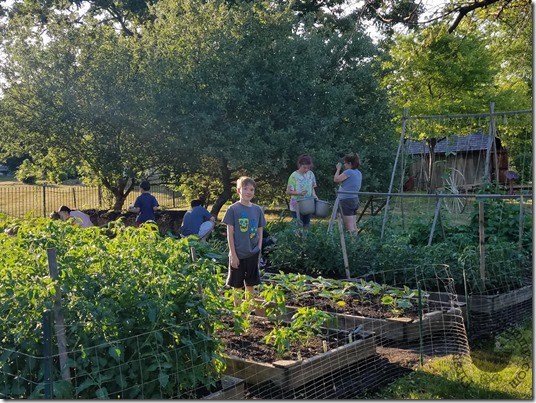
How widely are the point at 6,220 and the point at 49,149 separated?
11.9m

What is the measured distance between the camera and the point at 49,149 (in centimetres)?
1617

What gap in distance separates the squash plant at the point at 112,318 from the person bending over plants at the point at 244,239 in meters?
1.76

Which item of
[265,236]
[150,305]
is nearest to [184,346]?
[150,305]

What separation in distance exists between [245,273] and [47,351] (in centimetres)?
294

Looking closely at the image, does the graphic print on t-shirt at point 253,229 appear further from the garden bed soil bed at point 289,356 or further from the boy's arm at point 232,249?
the garden bed soil bed at point 289,356

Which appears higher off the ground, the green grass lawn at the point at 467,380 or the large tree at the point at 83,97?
the large tree at the point at 83,97

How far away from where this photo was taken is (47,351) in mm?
3273

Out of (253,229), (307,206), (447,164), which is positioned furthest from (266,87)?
(253,229)

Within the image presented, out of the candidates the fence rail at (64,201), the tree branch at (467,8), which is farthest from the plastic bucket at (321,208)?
the fence rail at (64,201)

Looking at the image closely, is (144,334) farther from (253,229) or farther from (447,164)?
(447,164)

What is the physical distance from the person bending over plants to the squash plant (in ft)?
5.76

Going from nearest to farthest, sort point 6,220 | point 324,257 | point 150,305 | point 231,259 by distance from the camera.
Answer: point 150,305 < point 6,220 < point 231,259 < point 324,257

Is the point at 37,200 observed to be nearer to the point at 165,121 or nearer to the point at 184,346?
the point at 165,121

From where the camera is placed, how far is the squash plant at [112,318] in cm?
347
